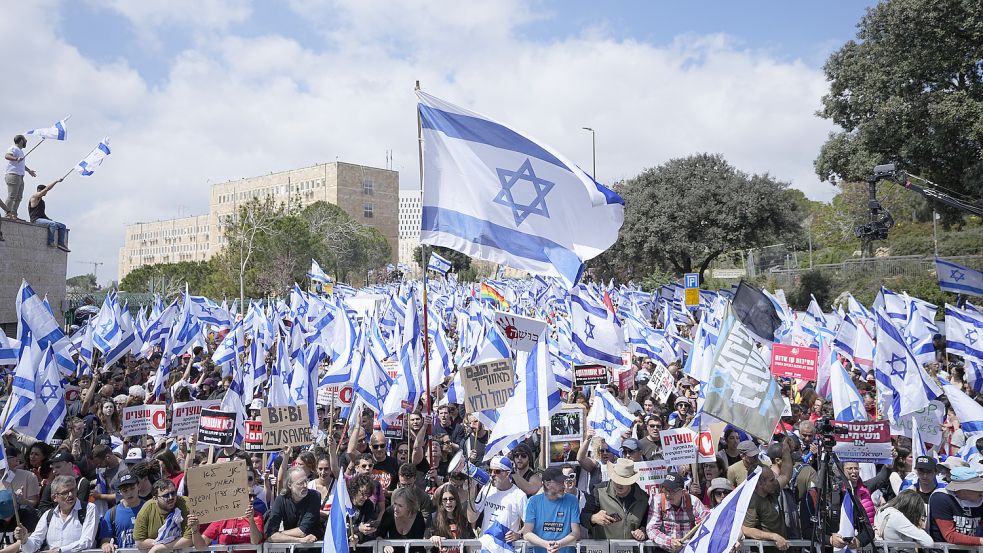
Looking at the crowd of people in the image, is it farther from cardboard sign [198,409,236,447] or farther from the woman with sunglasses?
cardboard sign [198,409,236,447]

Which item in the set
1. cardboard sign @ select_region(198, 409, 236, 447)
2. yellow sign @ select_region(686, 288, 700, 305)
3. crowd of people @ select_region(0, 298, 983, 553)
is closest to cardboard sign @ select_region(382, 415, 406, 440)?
crowd of people @ select_region(0, 298, 983, 553)

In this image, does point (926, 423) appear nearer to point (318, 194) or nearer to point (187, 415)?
point (187, 415)

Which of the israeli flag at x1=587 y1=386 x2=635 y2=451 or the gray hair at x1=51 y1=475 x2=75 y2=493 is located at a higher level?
the israeli flag at x1=587 y1=386 x2=635 y2=451

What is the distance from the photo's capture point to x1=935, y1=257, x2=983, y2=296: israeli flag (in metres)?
16.9

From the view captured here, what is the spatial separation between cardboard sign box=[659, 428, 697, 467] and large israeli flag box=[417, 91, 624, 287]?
191 cm

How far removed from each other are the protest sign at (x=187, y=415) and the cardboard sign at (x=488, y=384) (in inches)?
117

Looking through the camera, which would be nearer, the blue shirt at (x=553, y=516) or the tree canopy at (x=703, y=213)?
the blue shirt at (x=553, y=516)

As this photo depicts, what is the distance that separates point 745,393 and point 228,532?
4.69m

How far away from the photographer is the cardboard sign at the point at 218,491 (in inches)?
251

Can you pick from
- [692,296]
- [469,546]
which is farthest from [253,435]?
[692,296]

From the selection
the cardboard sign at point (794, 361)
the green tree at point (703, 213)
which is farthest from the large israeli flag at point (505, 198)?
the green tree at point (703, 213)

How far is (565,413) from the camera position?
8141mm

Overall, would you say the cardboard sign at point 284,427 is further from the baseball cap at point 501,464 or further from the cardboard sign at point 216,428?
the baseball cap at point 501,464

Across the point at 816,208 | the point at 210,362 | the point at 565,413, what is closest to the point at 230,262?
the point at 210,362
